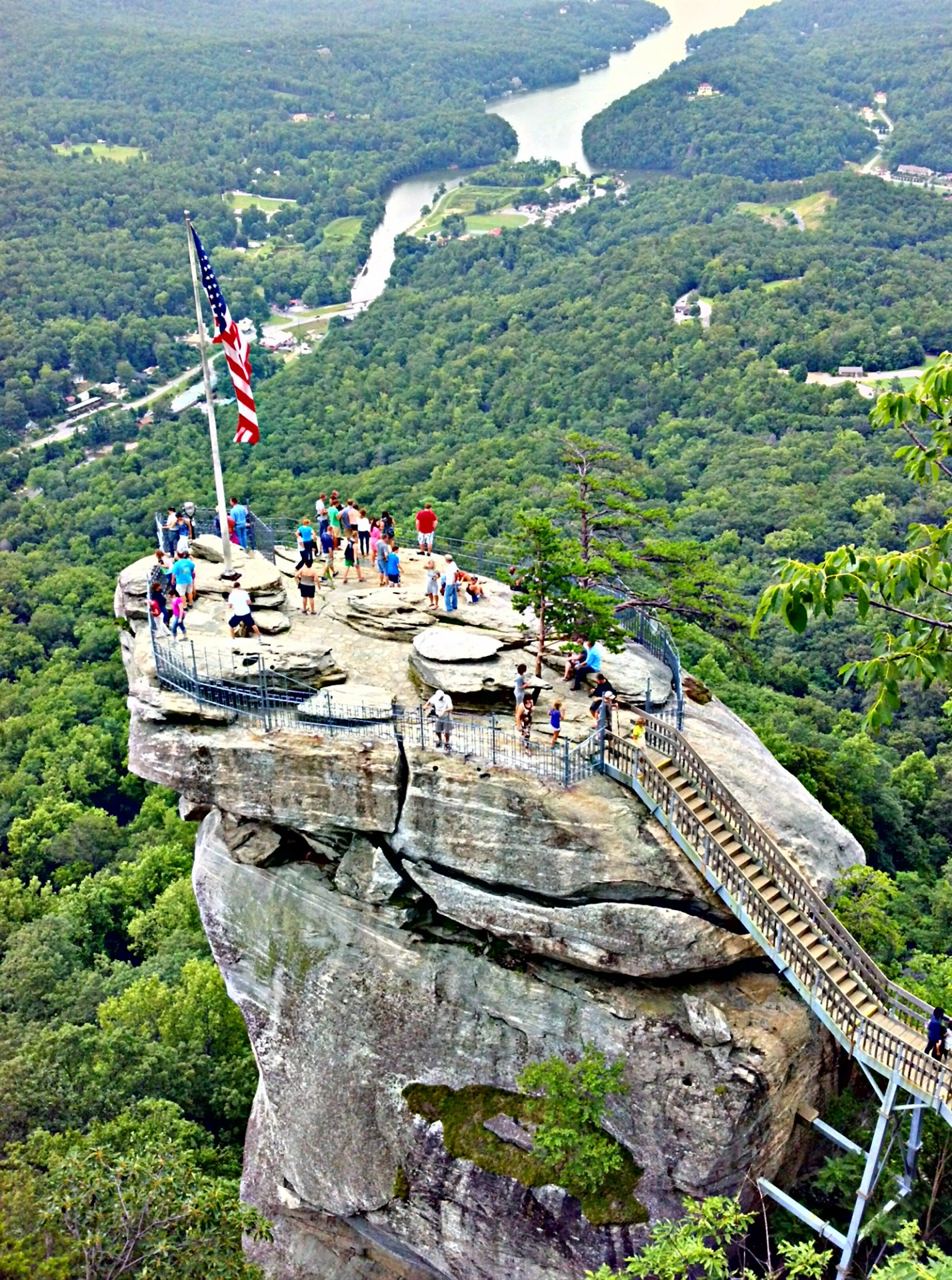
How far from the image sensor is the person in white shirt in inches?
1090

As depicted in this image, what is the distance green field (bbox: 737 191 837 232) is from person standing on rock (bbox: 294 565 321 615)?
3673 inches

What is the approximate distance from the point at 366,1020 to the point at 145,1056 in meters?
14.0

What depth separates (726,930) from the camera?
2319 cm

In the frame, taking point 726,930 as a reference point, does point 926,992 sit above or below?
below

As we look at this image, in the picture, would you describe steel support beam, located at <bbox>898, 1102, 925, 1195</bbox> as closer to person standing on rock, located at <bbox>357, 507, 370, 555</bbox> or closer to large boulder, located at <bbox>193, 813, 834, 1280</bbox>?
large boulder, located at <bbox>193, 813, 834, 1280</bbox>

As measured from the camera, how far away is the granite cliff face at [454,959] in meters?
23.2

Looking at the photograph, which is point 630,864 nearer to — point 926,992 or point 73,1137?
point 926,992

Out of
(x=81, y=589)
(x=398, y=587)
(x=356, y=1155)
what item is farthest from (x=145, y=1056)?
(x=81, y=589)

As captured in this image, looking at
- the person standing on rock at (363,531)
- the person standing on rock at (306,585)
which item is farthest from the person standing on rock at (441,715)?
the person standing on rock at (363,531)

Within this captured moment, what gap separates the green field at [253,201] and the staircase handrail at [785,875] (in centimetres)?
13860

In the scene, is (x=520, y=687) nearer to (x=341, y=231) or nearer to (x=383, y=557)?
(x=383, y=557)

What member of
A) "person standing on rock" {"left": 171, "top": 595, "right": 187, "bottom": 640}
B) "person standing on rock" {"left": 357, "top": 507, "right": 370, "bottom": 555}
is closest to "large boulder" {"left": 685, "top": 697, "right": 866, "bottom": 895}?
"person standing on rock" {"left": 357, "top": 507, "right": 370, "bottom": 555}

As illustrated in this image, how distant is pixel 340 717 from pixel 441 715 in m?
2.12

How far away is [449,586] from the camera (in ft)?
96.4
